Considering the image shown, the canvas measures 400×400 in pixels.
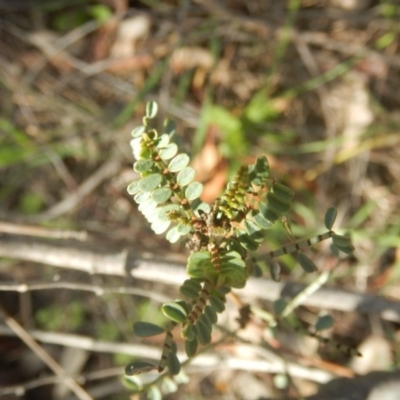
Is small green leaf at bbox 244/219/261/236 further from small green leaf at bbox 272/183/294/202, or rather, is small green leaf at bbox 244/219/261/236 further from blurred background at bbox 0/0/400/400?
blurred background at bbox 0/0/400/400

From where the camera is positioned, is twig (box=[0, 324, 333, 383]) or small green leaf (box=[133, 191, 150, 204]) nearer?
small green leaf (box=[133, 191, 150, 204])

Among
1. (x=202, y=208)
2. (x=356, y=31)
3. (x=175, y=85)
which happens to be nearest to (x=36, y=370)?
(x=175, y=85)

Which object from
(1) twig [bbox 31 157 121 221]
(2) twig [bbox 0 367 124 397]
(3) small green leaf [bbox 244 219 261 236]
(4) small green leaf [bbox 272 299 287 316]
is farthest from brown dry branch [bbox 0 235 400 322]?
(1) twig [bbox 31 157 121 221]

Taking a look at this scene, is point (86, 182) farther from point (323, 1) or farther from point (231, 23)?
point (323, 1)

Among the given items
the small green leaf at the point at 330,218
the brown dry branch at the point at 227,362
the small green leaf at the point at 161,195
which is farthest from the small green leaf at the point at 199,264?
the brown dry branch at the point at 227,362

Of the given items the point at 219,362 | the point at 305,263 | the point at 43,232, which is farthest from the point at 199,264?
the point at 43,232
